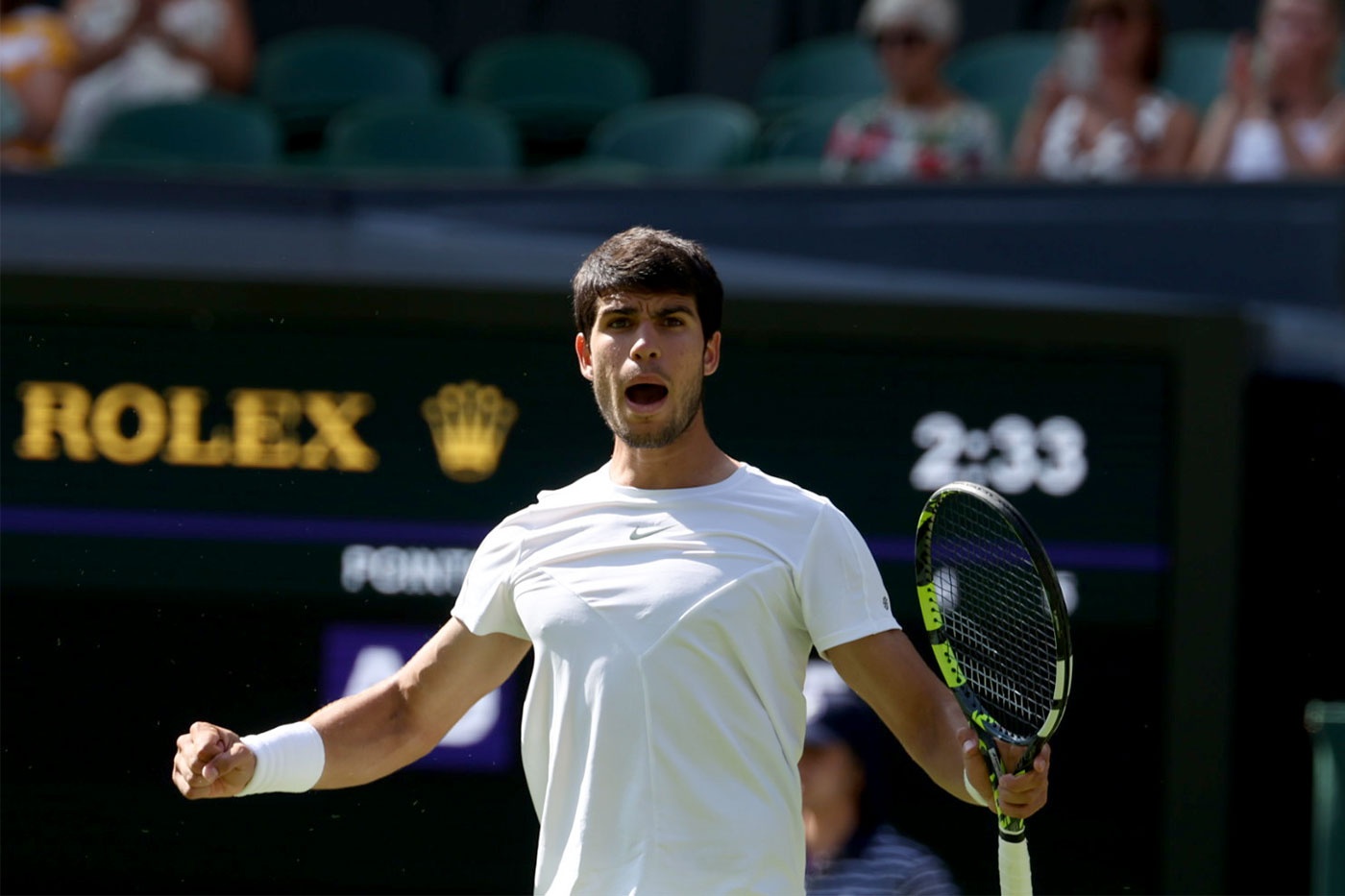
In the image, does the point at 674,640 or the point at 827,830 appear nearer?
the point at 674,640

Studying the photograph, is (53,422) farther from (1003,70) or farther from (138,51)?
(1003,70)

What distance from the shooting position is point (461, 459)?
5.37m

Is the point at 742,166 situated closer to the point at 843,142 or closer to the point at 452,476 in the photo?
the point at 843,142

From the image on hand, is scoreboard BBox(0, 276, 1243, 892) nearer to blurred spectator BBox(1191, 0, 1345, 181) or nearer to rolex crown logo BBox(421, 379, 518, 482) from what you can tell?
rolex crown logo BBox(421, 379, 518, 482)

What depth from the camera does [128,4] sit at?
25.3 ft

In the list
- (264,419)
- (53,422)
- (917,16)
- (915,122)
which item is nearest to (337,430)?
(264,419)

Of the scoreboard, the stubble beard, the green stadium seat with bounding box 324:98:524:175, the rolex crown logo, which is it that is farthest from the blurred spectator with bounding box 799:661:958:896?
the green stadium seat with bounding box 324:98:524:175

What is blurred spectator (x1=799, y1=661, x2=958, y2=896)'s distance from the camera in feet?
14.1

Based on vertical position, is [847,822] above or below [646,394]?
below

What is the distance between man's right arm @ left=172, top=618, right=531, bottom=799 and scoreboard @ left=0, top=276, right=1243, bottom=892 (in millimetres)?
2295

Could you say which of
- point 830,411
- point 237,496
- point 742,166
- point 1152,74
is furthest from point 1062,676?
point 742,166

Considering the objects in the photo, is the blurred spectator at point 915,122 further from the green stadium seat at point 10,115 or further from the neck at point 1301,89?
the green stadium seat at point 10,115

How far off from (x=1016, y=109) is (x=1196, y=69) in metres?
0.69

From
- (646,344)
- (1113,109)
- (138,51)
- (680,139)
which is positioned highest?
(138,51)
